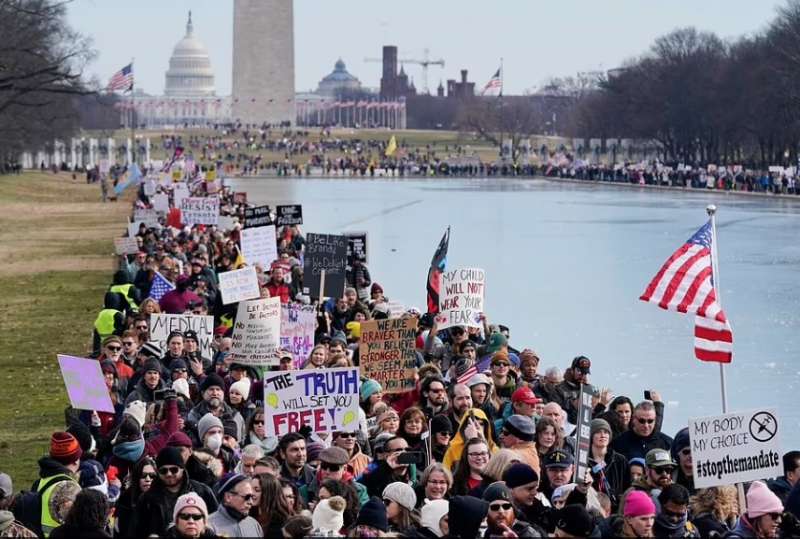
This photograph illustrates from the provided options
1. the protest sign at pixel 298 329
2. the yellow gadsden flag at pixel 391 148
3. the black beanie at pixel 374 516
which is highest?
the black beanie at pixel 374 516

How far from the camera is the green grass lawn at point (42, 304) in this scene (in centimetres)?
1866

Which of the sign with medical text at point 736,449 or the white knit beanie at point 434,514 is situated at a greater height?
the sign with medical text at point 736,449

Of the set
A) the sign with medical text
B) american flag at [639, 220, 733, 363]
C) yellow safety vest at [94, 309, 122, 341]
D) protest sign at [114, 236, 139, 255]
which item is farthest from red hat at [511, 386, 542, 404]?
protest sign at [114, 236, 139, 255]

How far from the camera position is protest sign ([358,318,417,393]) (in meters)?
14.6

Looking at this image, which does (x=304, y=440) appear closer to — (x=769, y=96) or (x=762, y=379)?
(x=762, y=379)

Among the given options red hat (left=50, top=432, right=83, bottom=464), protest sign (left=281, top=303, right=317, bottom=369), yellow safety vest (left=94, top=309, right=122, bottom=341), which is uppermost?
red hat (left=50, top=432, right=83, bottom=464)

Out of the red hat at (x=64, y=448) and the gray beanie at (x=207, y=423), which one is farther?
the gray beanie at (x=207, y=423)

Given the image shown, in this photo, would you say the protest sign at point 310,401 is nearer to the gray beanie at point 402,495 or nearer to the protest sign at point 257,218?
the gray beanie at point 402,495

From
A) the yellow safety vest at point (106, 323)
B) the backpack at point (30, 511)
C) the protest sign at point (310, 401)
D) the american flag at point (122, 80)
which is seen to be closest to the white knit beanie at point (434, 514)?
the backpack at point (30, 511)

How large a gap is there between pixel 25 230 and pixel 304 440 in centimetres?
4746

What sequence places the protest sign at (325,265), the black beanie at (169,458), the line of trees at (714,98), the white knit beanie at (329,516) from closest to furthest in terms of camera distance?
1. the white knit beanie at (329,516)
2. the black beanie at (169,458)
3. the protest sign at (325,265)
4. the line of trees at (714,98)

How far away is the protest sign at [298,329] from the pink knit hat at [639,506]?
795 cm

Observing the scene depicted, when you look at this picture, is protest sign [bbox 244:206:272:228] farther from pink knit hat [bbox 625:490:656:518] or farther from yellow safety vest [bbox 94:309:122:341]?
pink knit hat [bbox 625:490:656:518]

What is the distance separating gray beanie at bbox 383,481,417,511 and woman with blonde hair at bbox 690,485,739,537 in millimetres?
1522
